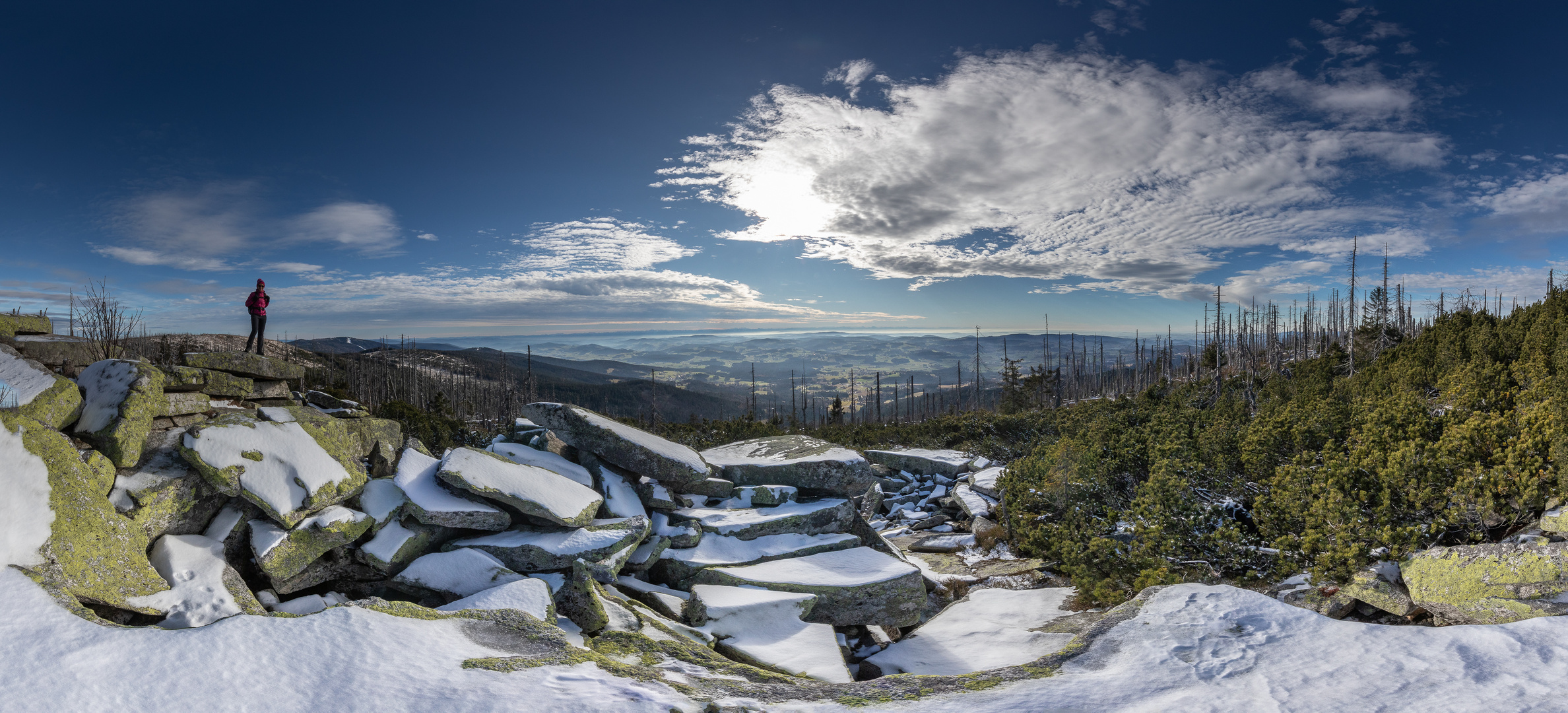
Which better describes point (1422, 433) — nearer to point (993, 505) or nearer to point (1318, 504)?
point (1318, 504)

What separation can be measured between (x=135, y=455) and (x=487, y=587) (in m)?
4.63

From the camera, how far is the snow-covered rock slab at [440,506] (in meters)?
8.43

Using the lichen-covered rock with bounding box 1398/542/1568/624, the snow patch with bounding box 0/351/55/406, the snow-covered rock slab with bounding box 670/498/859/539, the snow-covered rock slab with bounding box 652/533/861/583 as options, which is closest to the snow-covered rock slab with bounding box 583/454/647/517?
the snow-covered rock slab with bounding box 670/498/859/539

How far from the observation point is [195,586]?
6.36m

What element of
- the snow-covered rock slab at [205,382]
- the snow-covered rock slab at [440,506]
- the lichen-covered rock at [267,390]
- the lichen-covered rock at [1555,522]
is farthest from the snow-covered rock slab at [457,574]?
the lichen-covered rock at [1555,522]

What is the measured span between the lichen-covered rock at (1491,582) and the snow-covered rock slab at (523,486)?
9.98 m

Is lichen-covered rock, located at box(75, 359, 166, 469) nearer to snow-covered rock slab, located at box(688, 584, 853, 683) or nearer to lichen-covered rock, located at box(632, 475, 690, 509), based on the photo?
lichen-covered rock, located at box(632, 475, 690, 509)

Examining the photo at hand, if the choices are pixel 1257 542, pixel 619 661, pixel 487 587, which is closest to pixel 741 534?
pixel 487 587

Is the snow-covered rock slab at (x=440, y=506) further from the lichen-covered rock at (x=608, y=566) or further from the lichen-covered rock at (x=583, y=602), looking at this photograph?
the lichen-covered rock at (x=583, y=602)

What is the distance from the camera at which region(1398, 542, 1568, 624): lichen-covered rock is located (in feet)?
14.8

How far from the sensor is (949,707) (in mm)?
4086

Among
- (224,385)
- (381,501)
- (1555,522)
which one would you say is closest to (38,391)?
(224,385)

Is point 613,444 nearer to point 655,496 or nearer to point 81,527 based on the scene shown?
point 655,496

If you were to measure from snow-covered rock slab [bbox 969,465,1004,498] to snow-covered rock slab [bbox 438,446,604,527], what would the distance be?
1223cm
